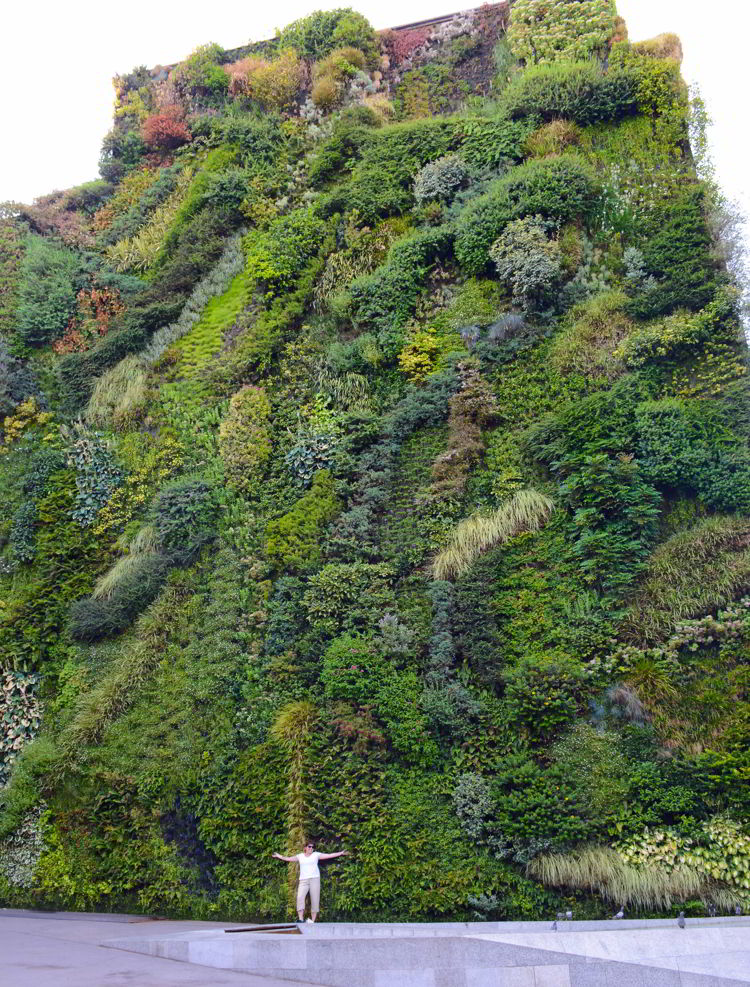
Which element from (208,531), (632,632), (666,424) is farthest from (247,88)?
(632,632)

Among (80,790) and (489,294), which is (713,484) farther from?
(80,790)

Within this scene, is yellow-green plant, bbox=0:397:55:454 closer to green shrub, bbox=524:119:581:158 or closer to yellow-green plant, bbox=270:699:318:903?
yellow-green plant, bbox=270:699:318:903

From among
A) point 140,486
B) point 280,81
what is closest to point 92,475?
point 140,486

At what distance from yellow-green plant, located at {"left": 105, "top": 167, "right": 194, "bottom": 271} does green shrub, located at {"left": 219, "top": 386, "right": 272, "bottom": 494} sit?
5236 millimetres

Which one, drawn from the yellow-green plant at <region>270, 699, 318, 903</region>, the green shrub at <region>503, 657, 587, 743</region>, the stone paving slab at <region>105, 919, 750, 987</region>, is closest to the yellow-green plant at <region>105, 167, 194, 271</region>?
the yellow-green plant at <region>270, 699, 318, 903</region>

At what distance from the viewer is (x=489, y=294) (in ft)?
43.5

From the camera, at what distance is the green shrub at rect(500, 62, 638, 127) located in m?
14.1

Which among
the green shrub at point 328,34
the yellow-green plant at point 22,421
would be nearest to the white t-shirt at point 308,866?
the yellow-green plant at point 22,421

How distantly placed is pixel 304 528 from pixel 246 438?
231 cm

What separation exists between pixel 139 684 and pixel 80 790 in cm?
169

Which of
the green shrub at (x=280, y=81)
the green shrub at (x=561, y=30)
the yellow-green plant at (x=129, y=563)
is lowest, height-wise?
the yellow-green plant at (x=129, y=563)

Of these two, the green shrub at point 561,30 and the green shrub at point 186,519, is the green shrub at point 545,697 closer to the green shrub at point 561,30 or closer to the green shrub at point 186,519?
the green shrub at point 186,519

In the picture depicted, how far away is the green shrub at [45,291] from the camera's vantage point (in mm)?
16688

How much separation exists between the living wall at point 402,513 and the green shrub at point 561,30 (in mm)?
74
